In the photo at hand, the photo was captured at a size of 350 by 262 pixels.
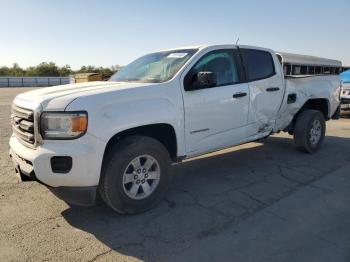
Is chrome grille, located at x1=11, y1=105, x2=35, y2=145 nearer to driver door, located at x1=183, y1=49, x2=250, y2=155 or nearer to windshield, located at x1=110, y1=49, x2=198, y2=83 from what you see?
windshield, located at x1=110, y1=49, x2=198, y2=83

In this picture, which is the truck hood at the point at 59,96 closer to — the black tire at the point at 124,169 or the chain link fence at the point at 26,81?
the black tire at the point at 124,169

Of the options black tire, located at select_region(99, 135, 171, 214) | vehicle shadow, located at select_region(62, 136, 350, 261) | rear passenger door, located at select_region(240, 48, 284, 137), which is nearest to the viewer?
vehicle shadow, located at select_region(62, 136, 350, 261)

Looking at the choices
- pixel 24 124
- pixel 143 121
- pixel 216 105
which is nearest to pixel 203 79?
pixel 216 105

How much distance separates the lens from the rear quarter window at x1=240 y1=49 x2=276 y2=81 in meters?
5.61

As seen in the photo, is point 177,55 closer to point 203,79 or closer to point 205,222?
point 203,79

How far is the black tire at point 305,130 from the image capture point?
21.8ft

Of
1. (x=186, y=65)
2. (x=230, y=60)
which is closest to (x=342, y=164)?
(x=230, y=60)

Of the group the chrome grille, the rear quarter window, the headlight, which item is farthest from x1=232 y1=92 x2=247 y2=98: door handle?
the chrome grille

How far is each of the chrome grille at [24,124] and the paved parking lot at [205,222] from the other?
2.93 feet

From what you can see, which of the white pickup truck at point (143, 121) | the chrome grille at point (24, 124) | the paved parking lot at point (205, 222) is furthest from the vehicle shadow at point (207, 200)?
the chrome grille at point (24, 124)

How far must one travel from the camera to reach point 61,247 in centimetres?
346

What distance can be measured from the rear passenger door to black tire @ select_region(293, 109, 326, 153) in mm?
793

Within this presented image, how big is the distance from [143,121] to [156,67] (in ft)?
4.07

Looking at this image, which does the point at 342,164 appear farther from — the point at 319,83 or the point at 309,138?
the point at 319,83
